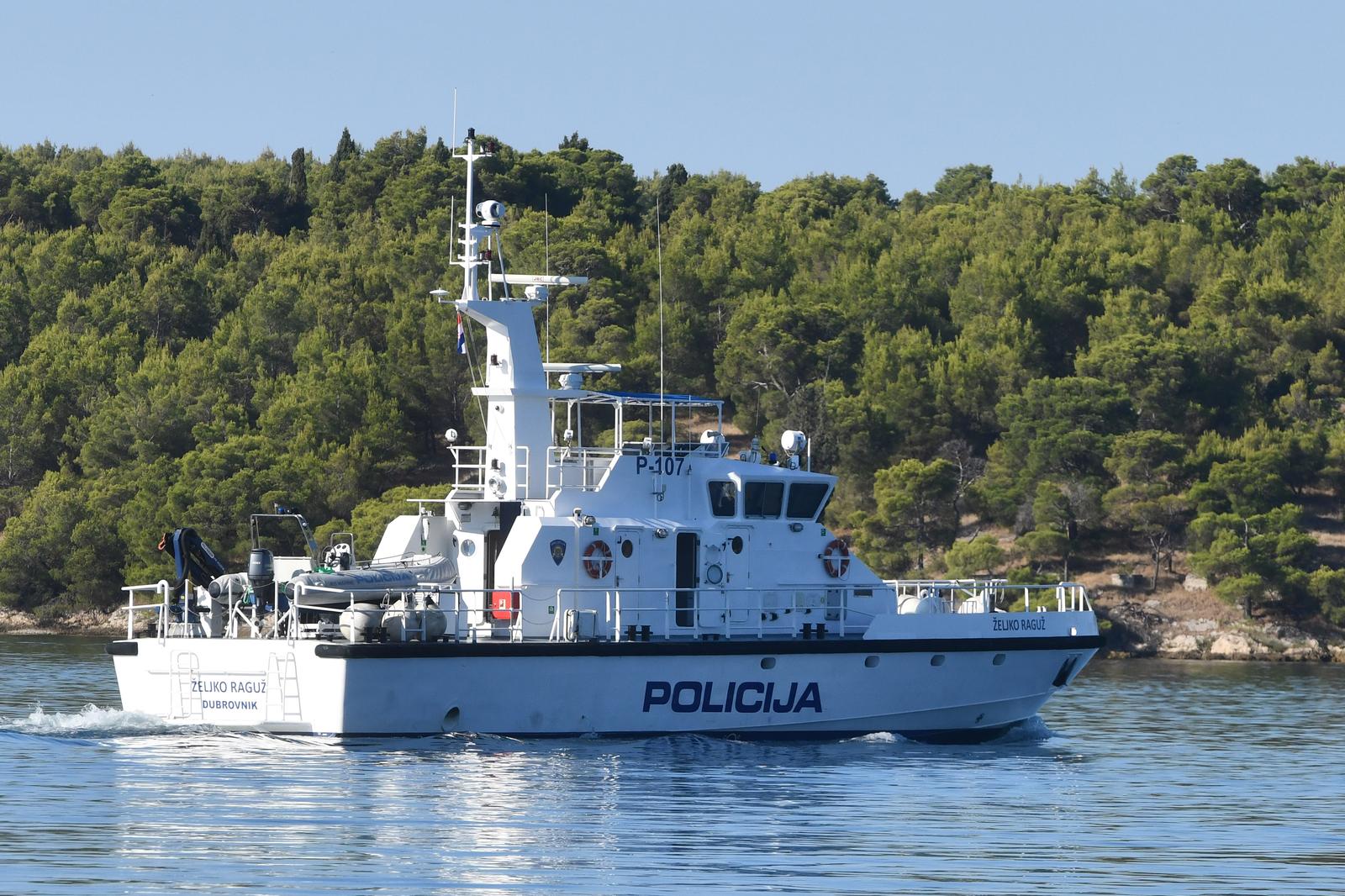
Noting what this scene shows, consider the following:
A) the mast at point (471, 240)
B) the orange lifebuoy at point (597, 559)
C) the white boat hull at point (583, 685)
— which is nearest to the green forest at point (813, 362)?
the white boat hull at point (583, 685)

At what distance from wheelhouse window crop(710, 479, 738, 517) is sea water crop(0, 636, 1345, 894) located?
2.99 metres

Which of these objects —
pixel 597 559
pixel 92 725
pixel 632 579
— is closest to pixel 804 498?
pixel 632 579

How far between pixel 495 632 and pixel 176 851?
6926 mm

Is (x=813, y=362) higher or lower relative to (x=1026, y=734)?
higher

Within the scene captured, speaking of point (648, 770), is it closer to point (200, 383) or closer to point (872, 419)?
point (872, 419)

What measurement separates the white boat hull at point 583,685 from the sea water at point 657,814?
0.26 meters

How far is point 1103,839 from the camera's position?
15.8 meters

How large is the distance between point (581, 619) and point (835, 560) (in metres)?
3.79

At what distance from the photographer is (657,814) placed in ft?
53.5

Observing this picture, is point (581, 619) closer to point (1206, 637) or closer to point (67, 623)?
point (1206, 637)

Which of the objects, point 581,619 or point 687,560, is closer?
point 581,619

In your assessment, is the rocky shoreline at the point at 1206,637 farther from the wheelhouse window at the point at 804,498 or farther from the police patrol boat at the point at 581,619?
the wheelhouse window at the point at 804,498

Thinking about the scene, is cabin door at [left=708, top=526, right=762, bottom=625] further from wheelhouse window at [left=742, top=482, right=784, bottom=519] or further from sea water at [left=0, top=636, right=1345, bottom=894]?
sea water at [left=0, top=636, right=1345, bottom=894]

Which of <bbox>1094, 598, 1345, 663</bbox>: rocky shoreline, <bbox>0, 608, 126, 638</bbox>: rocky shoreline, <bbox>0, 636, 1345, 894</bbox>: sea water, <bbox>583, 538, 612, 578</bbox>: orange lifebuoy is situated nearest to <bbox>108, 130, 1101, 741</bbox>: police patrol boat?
<bbox>583, 538, 612, 578</bbox>: orange lifebuoy
